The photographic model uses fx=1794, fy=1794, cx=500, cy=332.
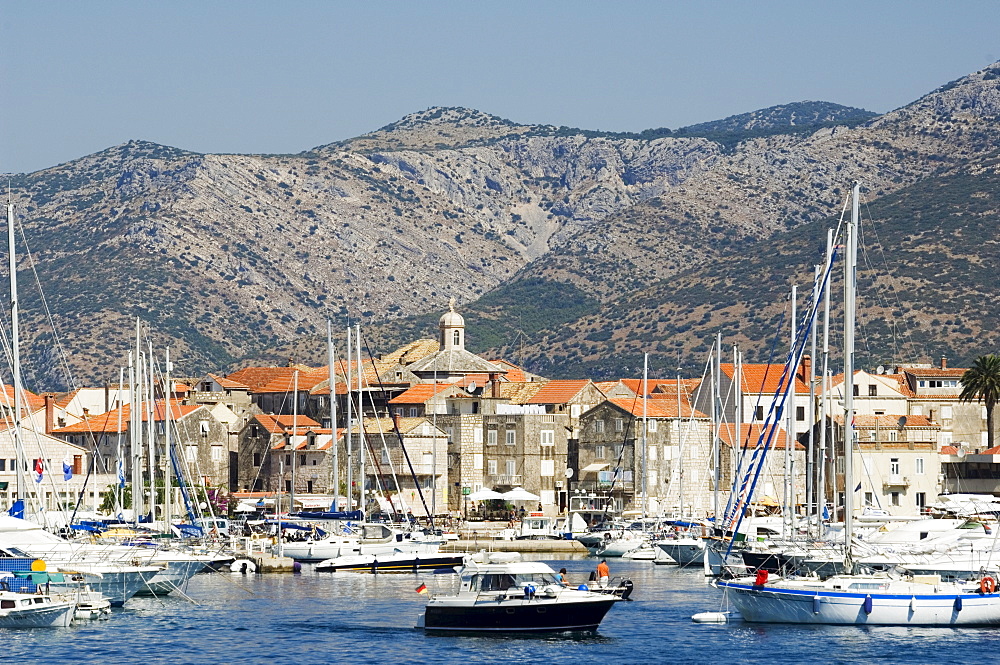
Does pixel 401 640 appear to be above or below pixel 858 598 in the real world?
below

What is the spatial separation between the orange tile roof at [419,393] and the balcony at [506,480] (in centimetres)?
711

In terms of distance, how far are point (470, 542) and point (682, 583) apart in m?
18.8

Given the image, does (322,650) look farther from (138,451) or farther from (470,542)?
(470,542)

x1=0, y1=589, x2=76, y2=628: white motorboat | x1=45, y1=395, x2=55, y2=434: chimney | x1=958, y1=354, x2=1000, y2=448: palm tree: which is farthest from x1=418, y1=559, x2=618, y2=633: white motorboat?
x1=45, y1=395, x2=55, y2=434: chimney

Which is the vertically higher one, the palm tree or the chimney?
the palm tree

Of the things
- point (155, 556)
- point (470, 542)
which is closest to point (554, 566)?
point (470, 542)

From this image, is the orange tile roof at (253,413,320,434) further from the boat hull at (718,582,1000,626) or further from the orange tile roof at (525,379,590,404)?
the boat hull at (718,582,1000,626)

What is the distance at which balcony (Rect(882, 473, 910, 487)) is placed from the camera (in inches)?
4375

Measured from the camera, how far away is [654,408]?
375 ft

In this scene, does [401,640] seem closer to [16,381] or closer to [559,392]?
[16,381]

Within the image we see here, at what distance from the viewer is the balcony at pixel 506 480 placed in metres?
116

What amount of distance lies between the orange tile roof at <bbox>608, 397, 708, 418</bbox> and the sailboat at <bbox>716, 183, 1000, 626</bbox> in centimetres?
5597

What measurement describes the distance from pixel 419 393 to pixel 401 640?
69729 mm

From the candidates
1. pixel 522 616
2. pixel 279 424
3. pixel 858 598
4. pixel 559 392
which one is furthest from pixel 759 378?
pixel 522 616
